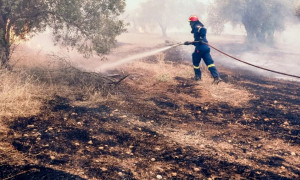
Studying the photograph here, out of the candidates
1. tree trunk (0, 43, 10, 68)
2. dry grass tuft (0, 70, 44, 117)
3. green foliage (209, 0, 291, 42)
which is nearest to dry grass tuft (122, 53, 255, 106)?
dry grass tuft (0, 70, 44, 117)

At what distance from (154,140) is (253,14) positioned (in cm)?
2456

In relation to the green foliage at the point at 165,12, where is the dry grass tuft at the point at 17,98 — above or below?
below

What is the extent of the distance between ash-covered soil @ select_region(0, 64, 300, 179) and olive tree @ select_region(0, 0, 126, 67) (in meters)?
2.27

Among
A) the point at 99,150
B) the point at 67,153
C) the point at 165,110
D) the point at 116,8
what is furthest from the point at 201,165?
the point at 116,8

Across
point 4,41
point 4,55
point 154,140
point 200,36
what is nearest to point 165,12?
point 200,36

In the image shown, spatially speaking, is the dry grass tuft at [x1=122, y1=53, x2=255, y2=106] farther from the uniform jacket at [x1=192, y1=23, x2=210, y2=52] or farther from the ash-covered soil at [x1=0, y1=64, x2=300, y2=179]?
the uniform jacket at [x1=192, y1=23, x2=210, y2=52]

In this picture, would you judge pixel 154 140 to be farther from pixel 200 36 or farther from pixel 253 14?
pixel 253 14

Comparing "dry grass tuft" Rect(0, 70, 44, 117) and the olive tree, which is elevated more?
the olive tree

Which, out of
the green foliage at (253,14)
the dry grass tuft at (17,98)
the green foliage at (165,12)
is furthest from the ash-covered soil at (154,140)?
the green foliage at (165,12)

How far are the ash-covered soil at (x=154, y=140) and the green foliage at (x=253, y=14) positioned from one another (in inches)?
793

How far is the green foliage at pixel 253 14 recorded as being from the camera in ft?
76.3

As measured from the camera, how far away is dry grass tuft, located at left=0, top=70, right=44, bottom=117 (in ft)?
→ 14.1

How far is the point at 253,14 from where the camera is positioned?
78.5ft

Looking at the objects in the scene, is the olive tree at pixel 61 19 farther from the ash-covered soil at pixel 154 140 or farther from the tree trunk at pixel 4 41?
the ash-covered soil at pixel 154 140
